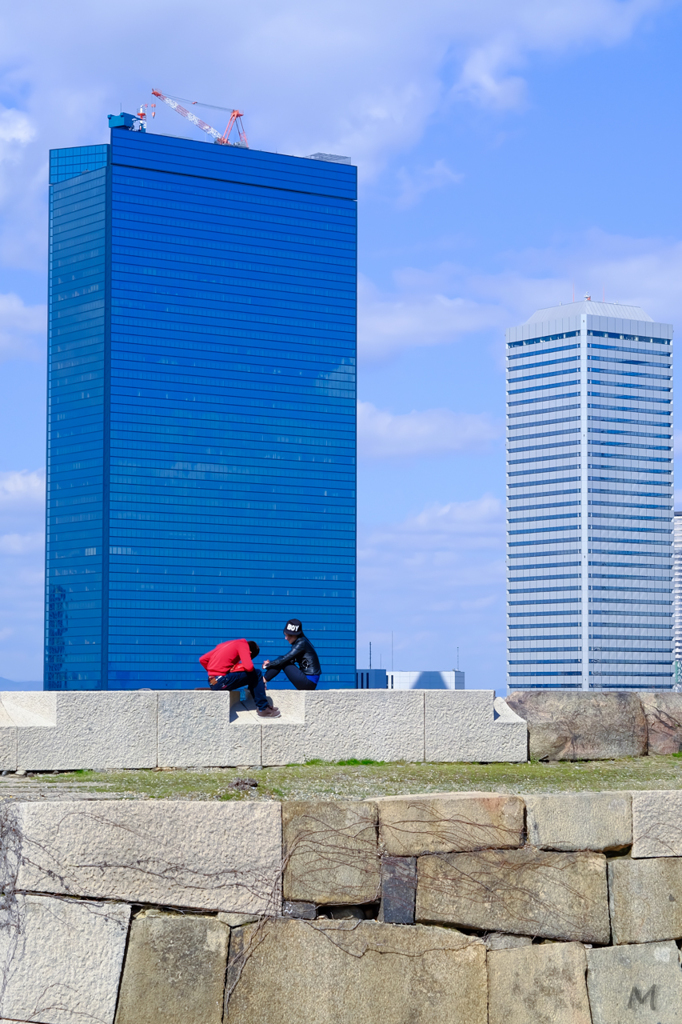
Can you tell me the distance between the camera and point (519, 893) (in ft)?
22.9

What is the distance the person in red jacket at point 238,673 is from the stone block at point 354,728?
0.24m

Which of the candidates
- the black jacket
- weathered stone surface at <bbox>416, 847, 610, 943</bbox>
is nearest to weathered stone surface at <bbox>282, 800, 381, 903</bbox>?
weathered stone surface at <bbox>416, 847, 610, 943</bbox>

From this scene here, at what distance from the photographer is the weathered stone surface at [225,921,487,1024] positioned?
6512 mm

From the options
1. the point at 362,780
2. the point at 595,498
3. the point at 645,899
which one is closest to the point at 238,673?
the point at 362,780

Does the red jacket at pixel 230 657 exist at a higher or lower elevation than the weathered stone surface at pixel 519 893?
higher

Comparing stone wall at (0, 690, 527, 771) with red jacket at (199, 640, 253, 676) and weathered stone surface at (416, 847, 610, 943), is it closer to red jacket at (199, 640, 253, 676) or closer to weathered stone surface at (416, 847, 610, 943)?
red jacket at (199, 640, 253, 676)

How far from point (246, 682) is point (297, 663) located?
4.68ft

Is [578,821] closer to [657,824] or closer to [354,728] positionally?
[657,824]

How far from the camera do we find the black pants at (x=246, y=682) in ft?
33.9

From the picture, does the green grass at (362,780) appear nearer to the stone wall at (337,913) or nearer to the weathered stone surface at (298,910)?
the stone wall at (337,913)

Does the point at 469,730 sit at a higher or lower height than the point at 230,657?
lower

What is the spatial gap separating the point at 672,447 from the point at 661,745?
189 meters

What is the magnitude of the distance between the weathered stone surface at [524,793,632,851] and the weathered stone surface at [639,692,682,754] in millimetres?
3861

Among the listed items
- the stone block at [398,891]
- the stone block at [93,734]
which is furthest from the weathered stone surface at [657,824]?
the stone block at [93,734]
